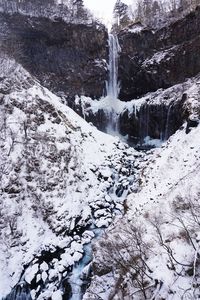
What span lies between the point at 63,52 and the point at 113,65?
24.9 feet

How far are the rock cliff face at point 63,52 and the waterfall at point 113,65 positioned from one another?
84 cm

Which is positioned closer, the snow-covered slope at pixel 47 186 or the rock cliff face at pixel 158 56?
the snow-covered slope at pixel 47 186

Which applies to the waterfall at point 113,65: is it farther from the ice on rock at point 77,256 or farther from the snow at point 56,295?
the snow at point 56,295

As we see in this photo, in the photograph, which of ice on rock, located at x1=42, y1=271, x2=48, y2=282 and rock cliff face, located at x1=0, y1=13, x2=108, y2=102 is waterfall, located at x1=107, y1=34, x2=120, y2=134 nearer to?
rock cliff face, located at x1=0, y1=13, x2=108, y2=102

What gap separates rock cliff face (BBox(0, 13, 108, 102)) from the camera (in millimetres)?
41625

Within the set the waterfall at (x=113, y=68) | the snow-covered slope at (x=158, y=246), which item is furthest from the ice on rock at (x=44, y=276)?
the waterfall at (x=113, y=68)

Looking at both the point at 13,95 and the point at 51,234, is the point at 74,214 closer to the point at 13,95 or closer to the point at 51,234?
the point at 51,234

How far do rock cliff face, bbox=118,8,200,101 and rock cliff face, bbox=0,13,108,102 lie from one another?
3.41m

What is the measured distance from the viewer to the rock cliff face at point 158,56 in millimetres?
37406

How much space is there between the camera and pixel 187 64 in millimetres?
37656

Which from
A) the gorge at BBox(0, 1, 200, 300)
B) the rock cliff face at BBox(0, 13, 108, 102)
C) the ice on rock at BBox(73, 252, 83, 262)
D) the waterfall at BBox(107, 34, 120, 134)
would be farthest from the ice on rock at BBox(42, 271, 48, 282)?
the waterfall at BBox(107, 34, 120, 134)

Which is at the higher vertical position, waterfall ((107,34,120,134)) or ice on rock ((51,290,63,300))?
waterfall ((107,34,120,134))

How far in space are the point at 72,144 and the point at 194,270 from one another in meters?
20.1

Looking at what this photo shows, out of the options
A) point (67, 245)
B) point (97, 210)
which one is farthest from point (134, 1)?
point (67, 245)
